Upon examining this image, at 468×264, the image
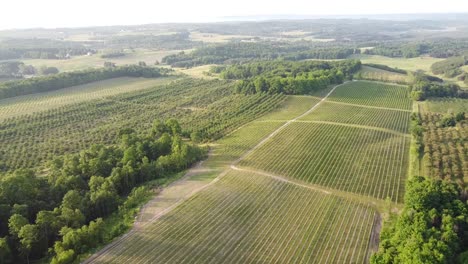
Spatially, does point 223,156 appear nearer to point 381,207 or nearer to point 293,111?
point 381,207

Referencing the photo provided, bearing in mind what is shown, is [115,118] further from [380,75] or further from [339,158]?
[380,75]

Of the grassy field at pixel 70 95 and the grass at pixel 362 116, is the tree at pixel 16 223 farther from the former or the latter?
the grass at pixel 362 116

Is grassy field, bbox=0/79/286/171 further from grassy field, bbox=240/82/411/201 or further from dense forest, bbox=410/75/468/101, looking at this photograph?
dense forest, bbox=410/75/468/101

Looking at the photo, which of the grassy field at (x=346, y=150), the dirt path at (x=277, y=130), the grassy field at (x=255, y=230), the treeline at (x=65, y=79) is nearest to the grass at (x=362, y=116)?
the grassy field at (x=346, y=150)

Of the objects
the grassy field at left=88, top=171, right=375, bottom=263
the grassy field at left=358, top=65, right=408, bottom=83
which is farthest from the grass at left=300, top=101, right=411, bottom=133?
the grassy field at left=358, top=65, right=408, bottom=83

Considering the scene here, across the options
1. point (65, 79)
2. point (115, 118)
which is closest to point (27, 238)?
point (115, 118)

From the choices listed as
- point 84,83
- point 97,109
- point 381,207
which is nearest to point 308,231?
point 381,207
